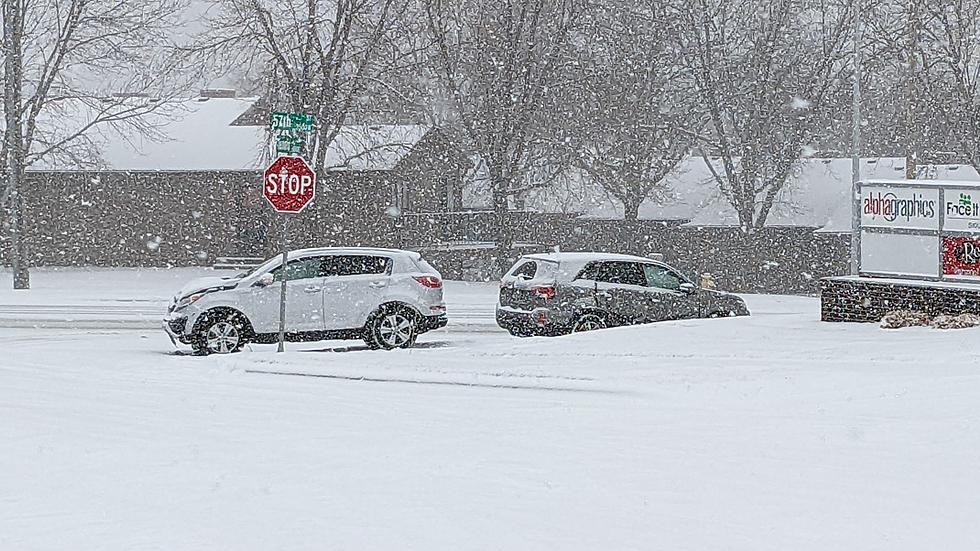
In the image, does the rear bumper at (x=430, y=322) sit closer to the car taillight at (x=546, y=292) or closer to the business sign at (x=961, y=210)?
the car taillight at (x=546, y=292)

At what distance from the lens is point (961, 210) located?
17719mm

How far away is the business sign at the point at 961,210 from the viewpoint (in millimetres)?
17641

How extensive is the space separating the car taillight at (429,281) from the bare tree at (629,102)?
74.5 ft

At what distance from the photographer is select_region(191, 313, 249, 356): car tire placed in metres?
18.1

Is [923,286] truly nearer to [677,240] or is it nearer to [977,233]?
[977,233]

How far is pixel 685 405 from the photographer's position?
12.0m

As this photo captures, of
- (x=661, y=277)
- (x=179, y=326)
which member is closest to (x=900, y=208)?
(x=661, y=277)

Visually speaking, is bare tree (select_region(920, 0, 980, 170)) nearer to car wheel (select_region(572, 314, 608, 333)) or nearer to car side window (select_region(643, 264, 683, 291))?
car side window (select_region(643, 264, 683, 291))

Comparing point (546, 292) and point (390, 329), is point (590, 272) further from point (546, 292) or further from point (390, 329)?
point (390, 329)

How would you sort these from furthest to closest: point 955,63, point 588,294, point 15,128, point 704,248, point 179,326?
point 704,248 < point 955,63 < point 15,128 < point 588,294 < point 179,326

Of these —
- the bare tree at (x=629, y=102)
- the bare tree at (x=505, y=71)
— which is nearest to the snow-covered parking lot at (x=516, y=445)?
the bare tree at (x=505, y=71)

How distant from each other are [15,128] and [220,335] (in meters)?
19.2

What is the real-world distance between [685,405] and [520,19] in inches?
1141

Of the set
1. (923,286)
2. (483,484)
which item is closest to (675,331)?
(923,286)
